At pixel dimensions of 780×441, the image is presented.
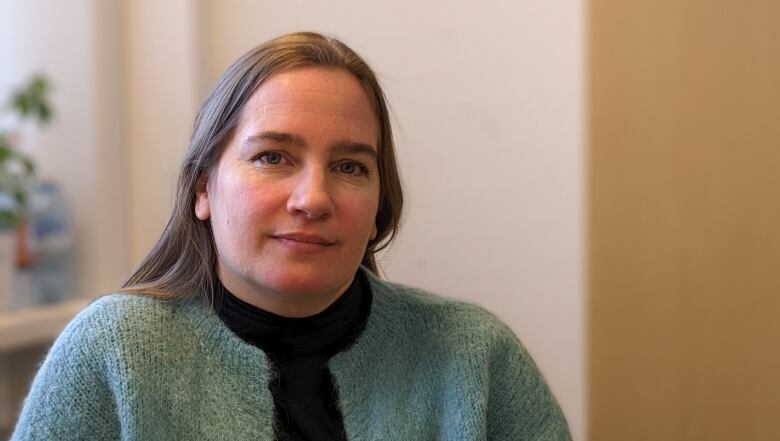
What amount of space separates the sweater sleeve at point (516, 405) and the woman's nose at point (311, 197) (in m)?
0.29

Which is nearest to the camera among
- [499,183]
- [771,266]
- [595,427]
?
[771,266]

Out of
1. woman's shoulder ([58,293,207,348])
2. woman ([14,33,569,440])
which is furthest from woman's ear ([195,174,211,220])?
woman's shoulder ([58,293,207,348])

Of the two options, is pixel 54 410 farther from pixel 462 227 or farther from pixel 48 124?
pixel 48 124

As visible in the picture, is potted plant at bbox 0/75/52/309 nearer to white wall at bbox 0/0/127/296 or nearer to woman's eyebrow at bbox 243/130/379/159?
white wall at bbox 0/0/127/296

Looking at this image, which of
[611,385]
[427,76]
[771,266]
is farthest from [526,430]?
[427,76]

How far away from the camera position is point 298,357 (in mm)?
974

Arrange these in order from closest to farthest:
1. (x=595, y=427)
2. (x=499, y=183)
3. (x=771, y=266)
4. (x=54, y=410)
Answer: (x=54, y=410)
(x=771, y=266)
(x=595, y=427)
(x=499, y=183)

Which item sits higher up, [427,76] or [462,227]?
[427,76]

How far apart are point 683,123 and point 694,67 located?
0.08 m

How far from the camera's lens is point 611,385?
1316 millimetres

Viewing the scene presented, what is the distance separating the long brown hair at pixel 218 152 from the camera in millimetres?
945

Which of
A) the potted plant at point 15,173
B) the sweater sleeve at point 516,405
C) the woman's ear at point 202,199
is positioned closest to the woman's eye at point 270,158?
the woman's ear at point 202,199

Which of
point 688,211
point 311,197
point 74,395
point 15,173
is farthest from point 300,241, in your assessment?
point 15,173

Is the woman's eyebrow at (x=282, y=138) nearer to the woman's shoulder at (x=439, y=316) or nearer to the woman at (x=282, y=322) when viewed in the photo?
the woman at (x=282, y=322)
